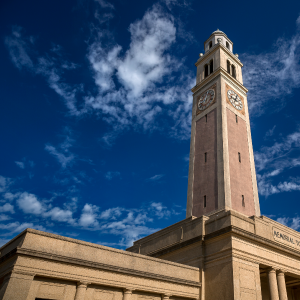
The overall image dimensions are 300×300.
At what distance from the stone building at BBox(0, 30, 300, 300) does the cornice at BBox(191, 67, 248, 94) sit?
232 cm

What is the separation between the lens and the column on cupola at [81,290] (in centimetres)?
1911

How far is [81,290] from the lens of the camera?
1925 centimetres

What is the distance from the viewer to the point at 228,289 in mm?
22531

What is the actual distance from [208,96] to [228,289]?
1134 inches

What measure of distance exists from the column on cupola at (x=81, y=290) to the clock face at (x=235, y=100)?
1289 inches

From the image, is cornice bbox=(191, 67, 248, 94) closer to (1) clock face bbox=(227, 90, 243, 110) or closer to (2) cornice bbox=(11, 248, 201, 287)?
(1) clock face bbox=(227, 90, 243, 110)

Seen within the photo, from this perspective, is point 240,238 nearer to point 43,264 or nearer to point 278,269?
point 278,269

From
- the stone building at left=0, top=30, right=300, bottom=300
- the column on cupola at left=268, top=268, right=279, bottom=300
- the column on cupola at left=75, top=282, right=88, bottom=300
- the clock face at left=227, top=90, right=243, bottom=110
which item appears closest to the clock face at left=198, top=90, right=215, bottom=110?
the stone building at left=0, top=30, right=300, bottom=300

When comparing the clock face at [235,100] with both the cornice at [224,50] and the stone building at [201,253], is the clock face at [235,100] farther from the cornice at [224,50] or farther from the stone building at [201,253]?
the cornice at [224,50]

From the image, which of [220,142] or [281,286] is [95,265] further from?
[220,142]

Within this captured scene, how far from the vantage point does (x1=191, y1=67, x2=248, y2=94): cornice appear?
1741 inches

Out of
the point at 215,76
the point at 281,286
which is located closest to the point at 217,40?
the point at 215,76

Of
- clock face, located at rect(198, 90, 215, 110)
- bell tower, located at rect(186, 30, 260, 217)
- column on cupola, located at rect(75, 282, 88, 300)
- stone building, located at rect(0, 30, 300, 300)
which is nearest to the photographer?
stone building, located at rect(0, 30, 300, 300)

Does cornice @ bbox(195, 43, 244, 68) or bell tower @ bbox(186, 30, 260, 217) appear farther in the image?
cornice @ bbox(195, 43, 244, 68)
